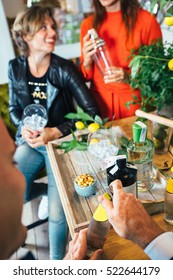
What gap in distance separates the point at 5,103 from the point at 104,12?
59 cm

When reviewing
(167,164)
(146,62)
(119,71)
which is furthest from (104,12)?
(167,164)

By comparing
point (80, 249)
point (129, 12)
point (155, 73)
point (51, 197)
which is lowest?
point (51, 197)

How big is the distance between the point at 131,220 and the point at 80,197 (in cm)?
19

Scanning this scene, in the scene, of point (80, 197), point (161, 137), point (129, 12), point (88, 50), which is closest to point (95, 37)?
point (88, 50)

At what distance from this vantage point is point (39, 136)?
3.09ft

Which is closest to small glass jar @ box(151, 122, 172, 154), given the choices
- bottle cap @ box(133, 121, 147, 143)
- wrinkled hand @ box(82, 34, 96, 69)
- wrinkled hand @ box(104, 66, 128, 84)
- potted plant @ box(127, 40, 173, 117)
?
potted plant @ box(127, 40, 173, 117)

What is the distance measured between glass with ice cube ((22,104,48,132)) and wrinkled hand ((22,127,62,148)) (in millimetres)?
18

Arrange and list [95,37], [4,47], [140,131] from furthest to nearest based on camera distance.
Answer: [4,47] < [95,37] < [140,131]

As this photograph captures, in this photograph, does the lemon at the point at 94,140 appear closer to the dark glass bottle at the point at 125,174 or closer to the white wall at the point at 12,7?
the dark glass bottle at the point at 125,174

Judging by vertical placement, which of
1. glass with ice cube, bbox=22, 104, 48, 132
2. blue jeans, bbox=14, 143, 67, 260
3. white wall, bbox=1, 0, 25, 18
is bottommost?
blue jeans, bbox=14, 143, 67, 260

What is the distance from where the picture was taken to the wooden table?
528 millimetres

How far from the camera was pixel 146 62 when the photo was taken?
74 cm

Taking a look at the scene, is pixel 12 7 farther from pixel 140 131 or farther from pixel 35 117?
pixel 140 131

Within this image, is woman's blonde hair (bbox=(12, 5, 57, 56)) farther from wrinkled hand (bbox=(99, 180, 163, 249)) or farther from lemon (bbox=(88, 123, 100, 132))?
wrinkled hand (bbox=(99, 180, 163, 249))
